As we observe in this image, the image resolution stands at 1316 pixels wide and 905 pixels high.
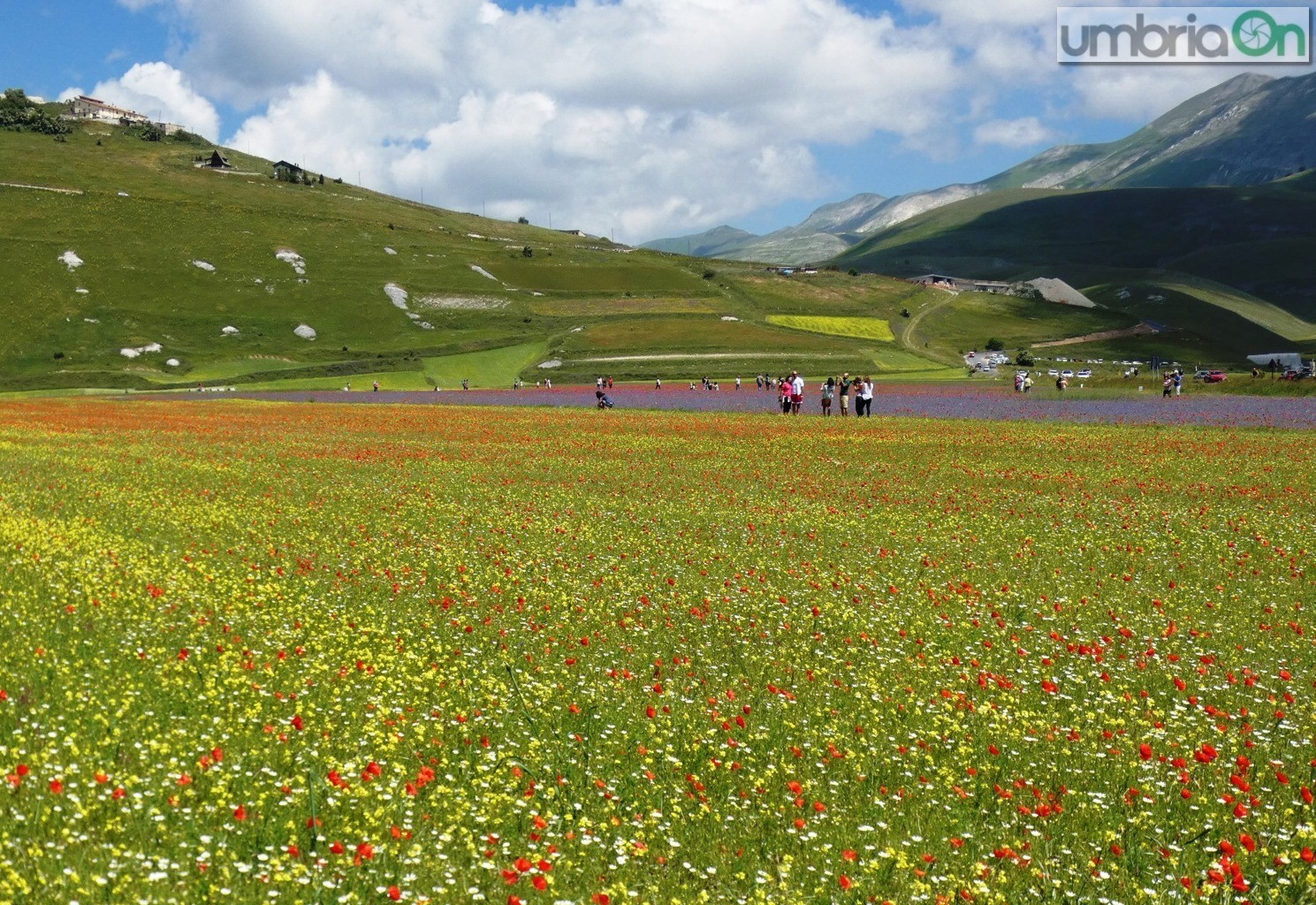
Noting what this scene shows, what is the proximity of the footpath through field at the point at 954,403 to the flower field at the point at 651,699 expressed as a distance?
3295 centimetres

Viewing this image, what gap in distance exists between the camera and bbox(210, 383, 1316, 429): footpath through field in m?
58.4

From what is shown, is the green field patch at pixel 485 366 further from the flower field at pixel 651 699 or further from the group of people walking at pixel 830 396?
the flower field at pixel 651 699

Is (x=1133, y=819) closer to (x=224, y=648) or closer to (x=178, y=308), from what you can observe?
(x=224, y=648)

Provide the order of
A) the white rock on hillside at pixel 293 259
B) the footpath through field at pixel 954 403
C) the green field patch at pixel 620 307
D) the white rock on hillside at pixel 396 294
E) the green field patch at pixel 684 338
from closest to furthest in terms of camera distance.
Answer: the footpath through field at pixel 954 403, the green field patch at pixel 684 338, the white rock on hillside at pixel 396 294, the green field patch at pixel 620 307, the white rock on hillside at pixel 293 259

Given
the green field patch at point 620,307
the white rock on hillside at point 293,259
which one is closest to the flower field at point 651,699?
the green field patch at point 620,307

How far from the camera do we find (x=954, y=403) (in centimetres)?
7538

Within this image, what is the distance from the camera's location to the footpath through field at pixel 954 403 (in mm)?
58375

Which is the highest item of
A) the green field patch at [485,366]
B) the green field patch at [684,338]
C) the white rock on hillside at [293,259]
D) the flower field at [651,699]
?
the white rock on hillside at [293,259]

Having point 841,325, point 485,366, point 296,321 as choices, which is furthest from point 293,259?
point 841,325

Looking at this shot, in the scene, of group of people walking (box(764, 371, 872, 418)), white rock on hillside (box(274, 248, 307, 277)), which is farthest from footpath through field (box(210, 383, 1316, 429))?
white rock on hillside (box(274, 248, 307, 277))

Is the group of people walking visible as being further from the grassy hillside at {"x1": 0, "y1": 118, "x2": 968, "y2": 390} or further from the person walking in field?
the grassy hillside at {"x1": 0, "y1": 118, "x2": 968, "y2": 390}

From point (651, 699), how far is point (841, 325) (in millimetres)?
178167

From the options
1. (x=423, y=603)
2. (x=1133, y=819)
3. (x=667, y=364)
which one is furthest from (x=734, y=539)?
(x=667, y=364)

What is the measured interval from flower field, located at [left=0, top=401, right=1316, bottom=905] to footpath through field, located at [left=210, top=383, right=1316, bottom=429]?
108ft
